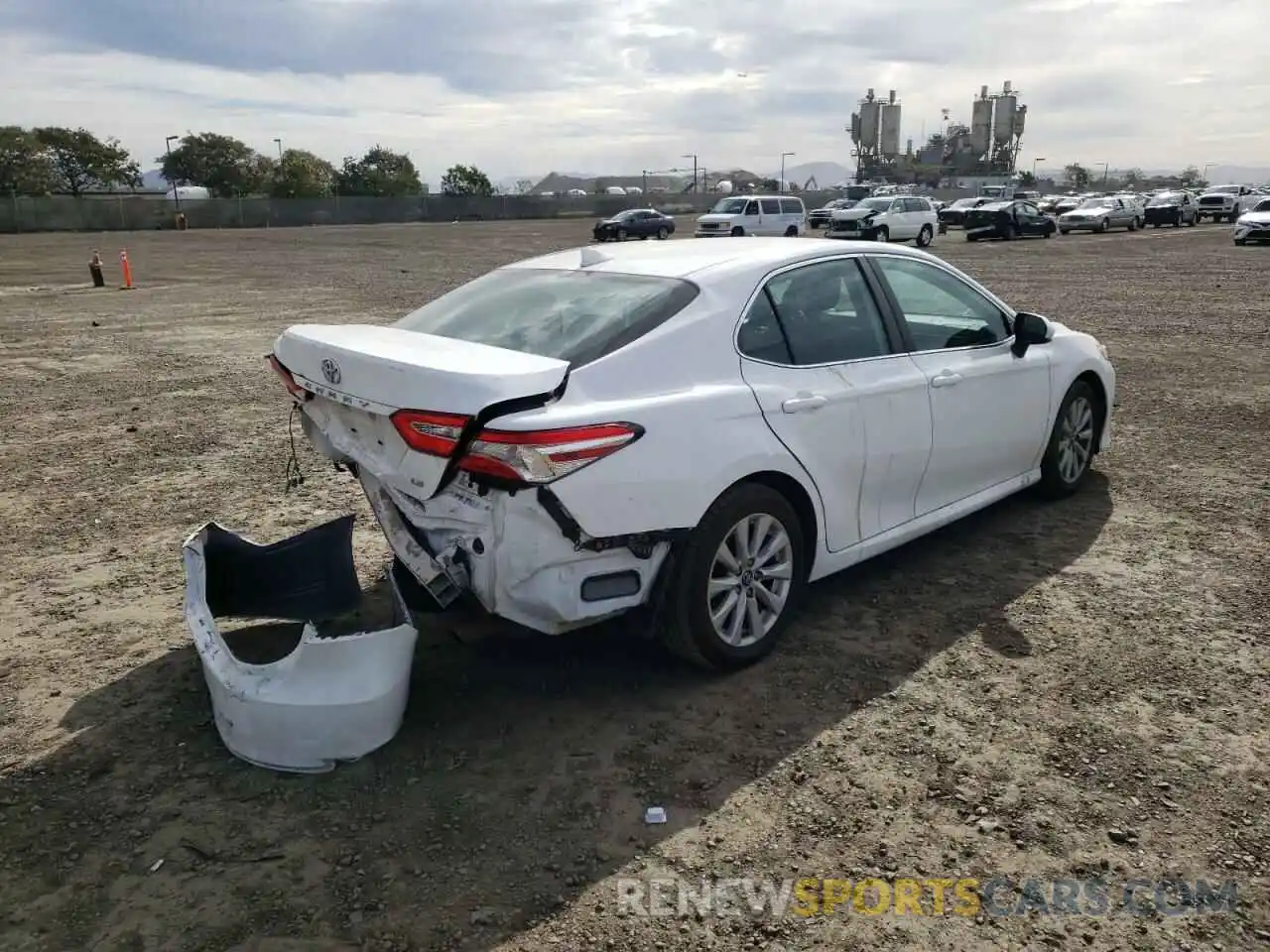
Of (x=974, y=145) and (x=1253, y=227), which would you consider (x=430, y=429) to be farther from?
(x=974, y=145)

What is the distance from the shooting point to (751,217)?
3678 centimetres

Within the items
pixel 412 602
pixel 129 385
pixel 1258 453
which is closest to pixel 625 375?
pixel 412 602

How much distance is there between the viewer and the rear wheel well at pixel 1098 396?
585cm

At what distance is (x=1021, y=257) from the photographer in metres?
28.3

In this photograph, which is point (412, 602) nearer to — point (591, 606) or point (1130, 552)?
point (591, 606)

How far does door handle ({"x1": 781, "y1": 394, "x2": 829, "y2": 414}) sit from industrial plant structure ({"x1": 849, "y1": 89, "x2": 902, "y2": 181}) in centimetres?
13013

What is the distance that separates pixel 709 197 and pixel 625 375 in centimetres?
8401

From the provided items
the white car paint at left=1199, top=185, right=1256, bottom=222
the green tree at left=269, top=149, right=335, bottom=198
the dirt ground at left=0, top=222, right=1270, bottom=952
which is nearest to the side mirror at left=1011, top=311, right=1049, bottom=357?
the dirt ground at left=0, top=222, right=1270, bottom=952

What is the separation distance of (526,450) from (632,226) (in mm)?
41047

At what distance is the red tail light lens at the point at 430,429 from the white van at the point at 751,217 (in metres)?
33.9

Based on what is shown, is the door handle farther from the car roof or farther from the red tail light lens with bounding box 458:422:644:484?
the red tail light lens with bounding box 458:422:644:484

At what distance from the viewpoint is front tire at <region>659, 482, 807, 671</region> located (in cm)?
365

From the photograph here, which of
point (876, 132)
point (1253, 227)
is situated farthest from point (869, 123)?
point (1253, 227)

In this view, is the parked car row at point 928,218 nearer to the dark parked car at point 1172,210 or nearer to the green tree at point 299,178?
the dark parked car at point 1172,210
